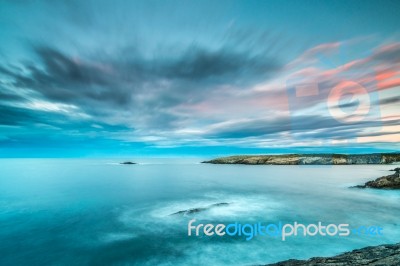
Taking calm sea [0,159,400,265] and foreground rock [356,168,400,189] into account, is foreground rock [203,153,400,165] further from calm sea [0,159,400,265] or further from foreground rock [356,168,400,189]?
calm sea [0,159,400,265]

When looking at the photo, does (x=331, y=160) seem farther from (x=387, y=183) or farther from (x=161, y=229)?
(x=161, y=229)

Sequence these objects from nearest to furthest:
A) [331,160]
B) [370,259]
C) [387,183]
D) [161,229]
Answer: [370,259]
[161,229]
[387,183]
[331,160]

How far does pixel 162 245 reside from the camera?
12016 mm

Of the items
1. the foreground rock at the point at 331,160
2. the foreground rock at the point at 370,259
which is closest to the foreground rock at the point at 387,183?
the foreground rock at the point at 370,259

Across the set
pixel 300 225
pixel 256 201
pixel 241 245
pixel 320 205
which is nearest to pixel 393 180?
pixel 320 205

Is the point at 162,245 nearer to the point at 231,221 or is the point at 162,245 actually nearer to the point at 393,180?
the point at 231,221

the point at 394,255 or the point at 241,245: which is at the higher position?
the point at 394,255

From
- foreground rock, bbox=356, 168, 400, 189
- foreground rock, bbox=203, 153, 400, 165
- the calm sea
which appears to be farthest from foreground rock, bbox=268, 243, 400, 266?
foreground rock, bbox=203, 153, 400, 165

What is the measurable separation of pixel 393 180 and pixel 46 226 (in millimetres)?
41650

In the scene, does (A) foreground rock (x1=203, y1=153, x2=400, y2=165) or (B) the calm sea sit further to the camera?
(A) foreground rock (x1=203, y1=153, x2=400, y2=165)

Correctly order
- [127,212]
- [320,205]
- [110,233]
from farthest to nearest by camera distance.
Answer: [320,205]
[127,212]
[110,233]

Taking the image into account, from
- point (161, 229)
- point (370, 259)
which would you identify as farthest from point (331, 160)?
point (370, 259)

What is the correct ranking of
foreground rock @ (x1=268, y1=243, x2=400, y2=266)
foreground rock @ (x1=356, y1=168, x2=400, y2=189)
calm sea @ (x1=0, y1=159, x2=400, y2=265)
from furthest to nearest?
foreground rock @ (x1=356, y1=168, x2=400, y2=189), calm sea @ (x1=0, y1=159, x2=400, y2=265), foreground rock @ (x1=268, y1=243, x2=400, y2=266)

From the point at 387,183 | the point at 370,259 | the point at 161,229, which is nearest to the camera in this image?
the point at 370,259
